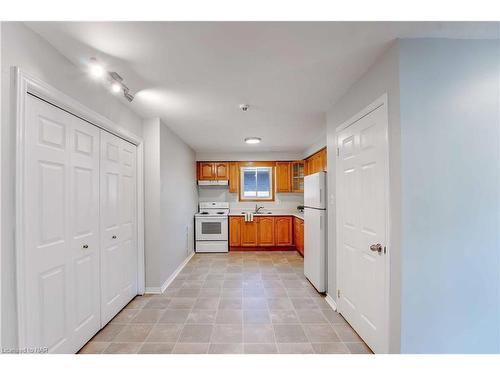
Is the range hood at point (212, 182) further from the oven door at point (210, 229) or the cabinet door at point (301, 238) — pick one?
the cabinet door at point (301, 238)

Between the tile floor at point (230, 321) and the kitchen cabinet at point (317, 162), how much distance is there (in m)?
1.99

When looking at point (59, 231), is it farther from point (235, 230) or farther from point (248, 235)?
point (248, 235)

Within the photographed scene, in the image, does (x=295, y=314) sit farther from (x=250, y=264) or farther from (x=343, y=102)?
(x=343, y=102)

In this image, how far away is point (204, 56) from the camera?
63.0 inches

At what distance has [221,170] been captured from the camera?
5.48 metres

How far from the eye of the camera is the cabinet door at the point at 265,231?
512 centimetres

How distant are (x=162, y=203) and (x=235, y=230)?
7.87ft

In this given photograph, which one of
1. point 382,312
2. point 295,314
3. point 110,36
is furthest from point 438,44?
point 295,314

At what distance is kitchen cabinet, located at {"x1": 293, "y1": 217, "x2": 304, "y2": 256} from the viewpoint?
4516 mm

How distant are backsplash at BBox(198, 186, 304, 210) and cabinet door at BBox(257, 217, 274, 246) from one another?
2.04 feet

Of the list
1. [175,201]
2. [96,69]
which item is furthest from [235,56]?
[175,201]

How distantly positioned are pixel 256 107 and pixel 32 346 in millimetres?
2767

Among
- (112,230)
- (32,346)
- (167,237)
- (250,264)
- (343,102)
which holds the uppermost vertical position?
(343,102)


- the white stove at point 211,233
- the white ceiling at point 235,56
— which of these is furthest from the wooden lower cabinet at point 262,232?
the white ceiling at point 235,56
